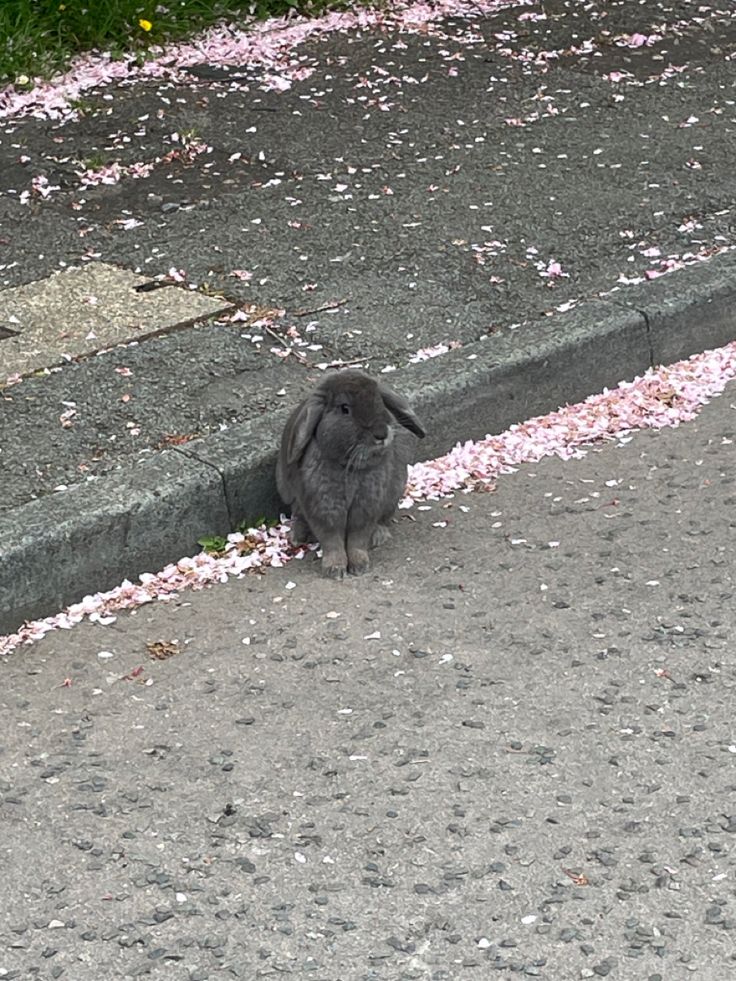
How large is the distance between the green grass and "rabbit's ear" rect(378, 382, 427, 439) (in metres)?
4.46

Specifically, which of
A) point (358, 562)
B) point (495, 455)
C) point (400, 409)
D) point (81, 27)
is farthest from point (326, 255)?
point (81, 27)

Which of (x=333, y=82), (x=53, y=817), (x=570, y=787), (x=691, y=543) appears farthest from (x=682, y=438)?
(x=333, y=82)

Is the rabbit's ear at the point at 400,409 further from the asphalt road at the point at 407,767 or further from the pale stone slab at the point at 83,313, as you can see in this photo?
the pale stone slab at the point at 83,313

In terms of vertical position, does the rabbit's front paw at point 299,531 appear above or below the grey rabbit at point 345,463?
below

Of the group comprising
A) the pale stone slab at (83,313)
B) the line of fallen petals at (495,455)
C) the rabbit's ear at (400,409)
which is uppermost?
the rabbit's ear at (400,409)

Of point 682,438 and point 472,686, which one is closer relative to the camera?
point 472,686

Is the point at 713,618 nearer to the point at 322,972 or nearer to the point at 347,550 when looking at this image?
the point at 347,550

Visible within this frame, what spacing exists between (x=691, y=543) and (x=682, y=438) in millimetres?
817

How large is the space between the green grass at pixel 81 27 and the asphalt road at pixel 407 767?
4.68 metres

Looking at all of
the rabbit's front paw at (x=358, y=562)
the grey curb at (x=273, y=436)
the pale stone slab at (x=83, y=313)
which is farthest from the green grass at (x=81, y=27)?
the rabbit's front paw at (x=358, y=562)

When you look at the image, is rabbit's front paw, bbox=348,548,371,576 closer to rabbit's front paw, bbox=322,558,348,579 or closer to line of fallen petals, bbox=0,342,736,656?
rabbit's front paw, bbox=322,558,348,579

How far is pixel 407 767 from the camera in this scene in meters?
4.10

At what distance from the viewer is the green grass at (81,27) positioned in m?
9.08

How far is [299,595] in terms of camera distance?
4.98 m
